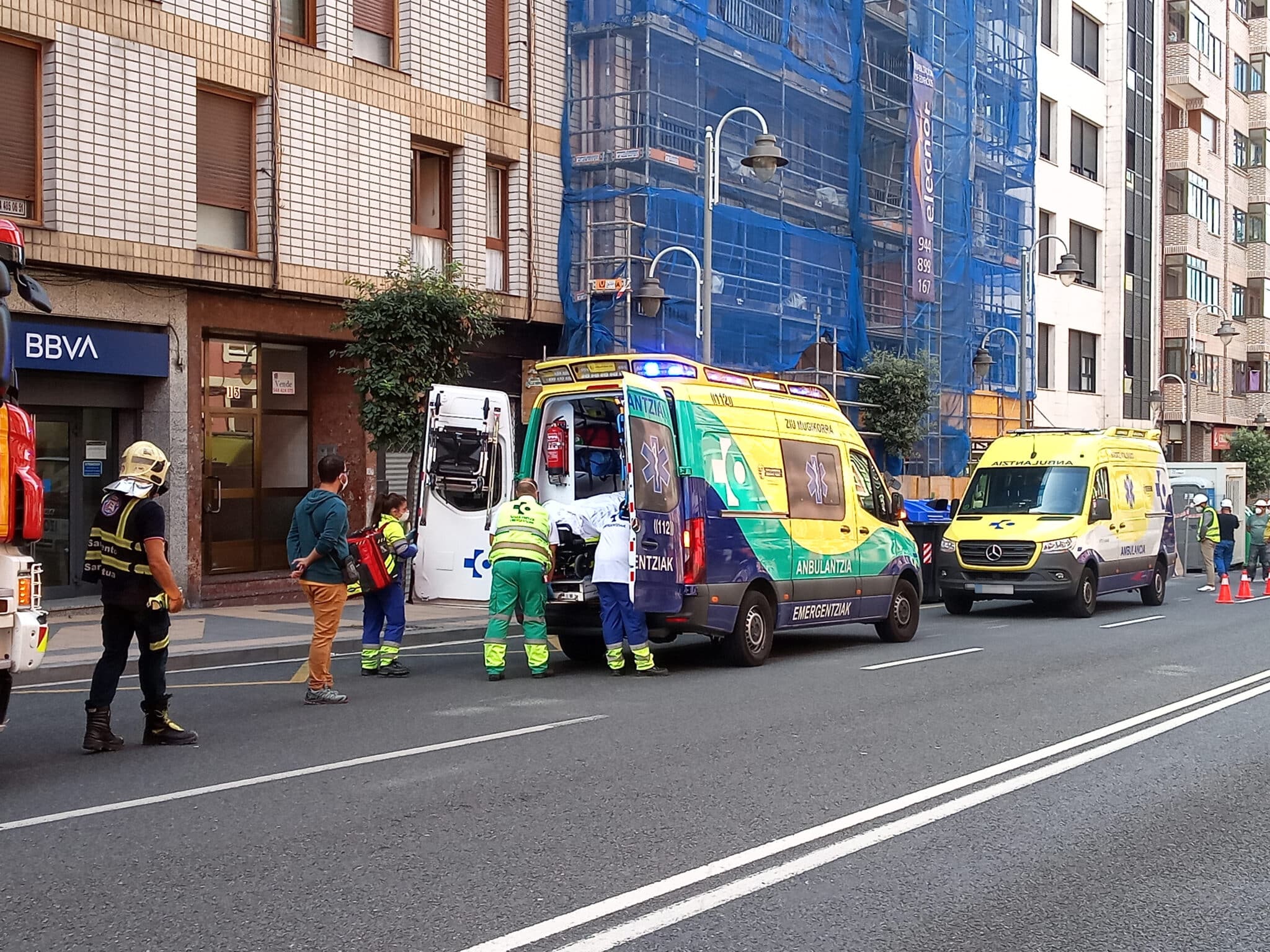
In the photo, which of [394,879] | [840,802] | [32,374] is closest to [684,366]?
[840,802]

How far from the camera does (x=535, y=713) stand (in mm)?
10086

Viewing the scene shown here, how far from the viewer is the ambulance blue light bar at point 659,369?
12.4 m

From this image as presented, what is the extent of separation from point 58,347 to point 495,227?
8.29 m

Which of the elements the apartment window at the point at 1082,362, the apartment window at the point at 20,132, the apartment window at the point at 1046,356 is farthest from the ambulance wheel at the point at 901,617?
the apartment window at the point at 1082,362

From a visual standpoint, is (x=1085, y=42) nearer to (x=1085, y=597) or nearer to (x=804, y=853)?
(x=1085, y=597)

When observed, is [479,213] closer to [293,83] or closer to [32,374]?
[293,83]

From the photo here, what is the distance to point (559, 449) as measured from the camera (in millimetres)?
13609

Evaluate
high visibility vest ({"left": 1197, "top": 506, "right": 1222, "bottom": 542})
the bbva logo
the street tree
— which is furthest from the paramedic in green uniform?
high visibility vest ({"left": 1197, "top": 506, "right": 1222, "bottom": 542})

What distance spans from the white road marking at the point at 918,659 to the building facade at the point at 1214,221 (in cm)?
3149

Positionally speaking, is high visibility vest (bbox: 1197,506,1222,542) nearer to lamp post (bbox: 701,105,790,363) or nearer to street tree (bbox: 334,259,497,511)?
lamp post (bbox: 701,105,790,363)

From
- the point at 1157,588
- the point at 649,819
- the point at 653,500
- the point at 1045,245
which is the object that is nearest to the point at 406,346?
the point at 653,500

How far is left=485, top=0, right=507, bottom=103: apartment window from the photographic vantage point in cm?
2286

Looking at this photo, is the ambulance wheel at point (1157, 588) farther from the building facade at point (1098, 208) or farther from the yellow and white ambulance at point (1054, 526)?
the building facade at point (1098, 208)

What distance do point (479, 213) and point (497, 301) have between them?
142 centimetres
